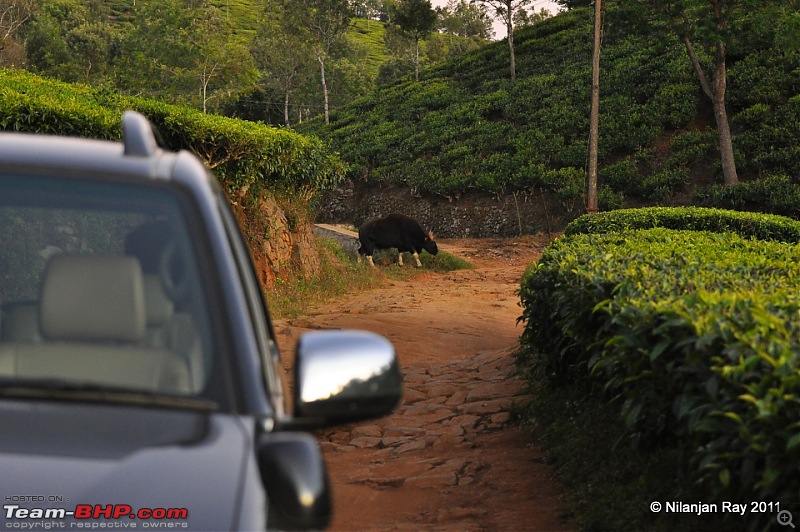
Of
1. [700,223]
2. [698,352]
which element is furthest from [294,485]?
[700,223]

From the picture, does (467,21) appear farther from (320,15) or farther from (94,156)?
(94,156)

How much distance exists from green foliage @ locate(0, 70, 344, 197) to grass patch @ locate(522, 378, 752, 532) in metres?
7.52

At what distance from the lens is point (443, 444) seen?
841 cm

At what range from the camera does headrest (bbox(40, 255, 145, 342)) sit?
269 cm

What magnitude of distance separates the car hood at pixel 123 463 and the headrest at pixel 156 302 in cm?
68

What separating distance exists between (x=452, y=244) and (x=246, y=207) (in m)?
16.0

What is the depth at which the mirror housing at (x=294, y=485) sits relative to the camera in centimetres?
205

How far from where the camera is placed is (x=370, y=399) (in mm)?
2344

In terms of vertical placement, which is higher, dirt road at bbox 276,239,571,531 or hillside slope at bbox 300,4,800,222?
hillside slope at bbox 300,4,800,222

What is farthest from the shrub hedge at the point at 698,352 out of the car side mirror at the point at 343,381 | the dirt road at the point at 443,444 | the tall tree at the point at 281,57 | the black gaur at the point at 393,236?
the tall tree at the point at 281,57

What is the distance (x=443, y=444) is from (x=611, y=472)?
237cm

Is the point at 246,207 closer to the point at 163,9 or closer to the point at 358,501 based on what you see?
the point at 358,501

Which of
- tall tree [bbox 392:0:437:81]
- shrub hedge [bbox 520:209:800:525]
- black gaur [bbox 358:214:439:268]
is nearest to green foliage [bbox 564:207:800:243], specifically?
black gaur [bbox 358:214:439:268]

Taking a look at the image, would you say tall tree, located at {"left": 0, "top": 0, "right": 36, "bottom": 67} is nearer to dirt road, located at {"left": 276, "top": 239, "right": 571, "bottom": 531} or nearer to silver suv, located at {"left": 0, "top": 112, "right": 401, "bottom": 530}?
dirt road, located at {"left": 276, "top": 239, "right": 571, "bottom": 531}
